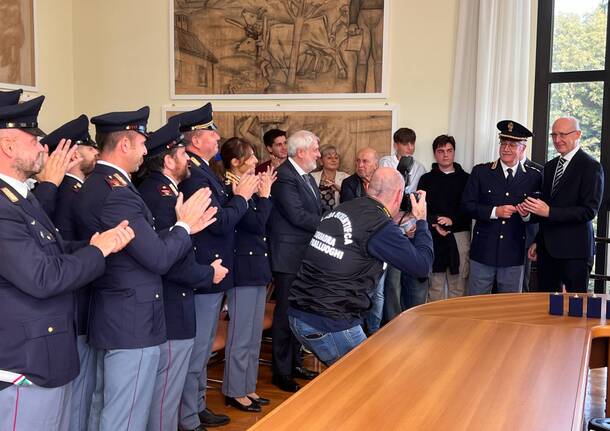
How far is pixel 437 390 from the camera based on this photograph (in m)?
2.18

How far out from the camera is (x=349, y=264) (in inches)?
120

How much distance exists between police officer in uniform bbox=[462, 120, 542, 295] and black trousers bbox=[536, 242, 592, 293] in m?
0.16

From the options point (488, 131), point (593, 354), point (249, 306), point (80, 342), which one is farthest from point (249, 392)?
point (488, 131)

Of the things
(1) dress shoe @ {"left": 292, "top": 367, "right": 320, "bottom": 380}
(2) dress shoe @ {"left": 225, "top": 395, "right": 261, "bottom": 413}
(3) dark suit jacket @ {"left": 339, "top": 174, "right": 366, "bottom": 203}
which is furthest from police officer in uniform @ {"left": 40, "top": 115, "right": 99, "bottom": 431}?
(3) dark suit jacket @ {"left": 339, "top": 174, "right": 366, "bottom": 203}

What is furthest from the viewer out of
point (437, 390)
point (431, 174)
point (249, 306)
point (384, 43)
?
point (384, 43)

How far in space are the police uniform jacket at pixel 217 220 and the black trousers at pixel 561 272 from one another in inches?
90.4

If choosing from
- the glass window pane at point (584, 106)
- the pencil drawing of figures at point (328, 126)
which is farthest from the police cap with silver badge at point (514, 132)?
the pencil drawing of figures at point (328, 126)

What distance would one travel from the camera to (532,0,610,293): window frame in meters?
5.64

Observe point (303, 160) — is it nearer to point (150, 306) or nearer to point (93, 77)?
point (150, 306)

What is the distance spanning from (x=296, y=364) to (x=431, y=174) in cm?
190

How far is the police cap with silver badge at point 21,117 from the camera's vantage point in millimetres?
2262

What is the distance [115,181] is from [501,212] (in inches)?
119

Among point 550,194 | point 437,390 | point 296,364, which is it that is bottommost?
point 296,364

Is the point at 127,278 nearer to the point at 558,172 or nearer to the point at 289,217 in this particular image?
the point at 289,217
